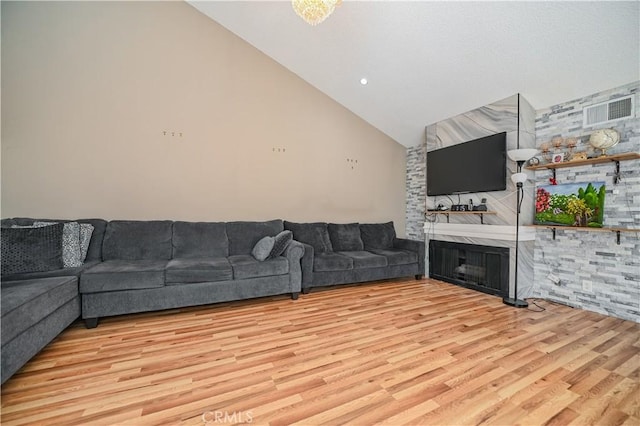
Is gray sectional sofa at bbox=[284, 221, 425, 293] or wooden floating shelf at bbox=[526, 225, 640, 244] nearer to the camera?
wooden floating shelf at bbox=[526, 225, 640, 244]

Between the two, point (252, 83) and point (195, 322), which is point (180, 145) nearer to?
point (252, 83)

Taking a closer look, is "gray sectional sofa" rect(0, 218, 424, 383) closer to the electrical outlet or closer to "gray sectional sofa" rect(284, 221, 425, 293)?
"gray sectional sofa" rect(284, 221, 425, 293)

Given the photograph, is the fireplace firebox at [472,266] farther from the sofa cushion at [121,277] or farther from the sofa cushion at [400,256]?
the sofa cushion at [121,277]

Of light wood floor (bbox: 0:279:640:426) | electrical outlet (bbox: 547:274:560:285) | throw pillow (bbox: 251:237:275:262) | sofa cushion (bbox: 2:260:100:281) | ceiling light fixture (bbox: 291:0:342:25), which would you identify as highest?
ceiling light fixture (bbox: 291:0:342:25)

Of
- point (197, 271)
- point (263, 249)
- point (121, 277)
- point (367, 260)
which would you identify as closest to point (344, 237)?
point (367, 260)

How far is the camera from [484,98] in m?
3.53

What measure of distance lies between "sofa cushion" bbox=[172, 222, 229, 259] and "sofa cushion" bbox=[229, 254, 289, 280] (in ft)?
0.89

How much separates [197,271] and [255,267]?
59 centimetres

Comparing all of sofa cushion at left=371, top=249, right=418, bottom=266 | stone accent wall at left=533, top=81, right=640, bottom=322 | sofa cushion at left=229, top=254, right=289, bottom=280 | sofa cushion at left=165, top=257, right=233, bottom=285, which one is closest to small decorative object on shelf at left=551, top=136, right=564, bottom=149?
stone accent wall at left=533, top=81, right=640, bottom=322

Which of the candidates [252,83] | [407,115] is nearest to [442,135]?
[407,115]

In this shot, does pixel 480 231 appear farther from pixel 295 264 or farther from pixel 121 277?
pixel 121 277

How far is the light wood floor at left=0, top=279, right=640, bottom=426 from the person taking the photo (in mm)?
1384

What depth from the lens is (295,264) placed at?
3.18m

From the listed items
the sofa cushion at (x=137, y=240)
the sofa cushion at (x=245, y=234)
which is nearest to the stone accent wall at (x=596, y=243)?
the sofa cushion at (x=245, y=234)
